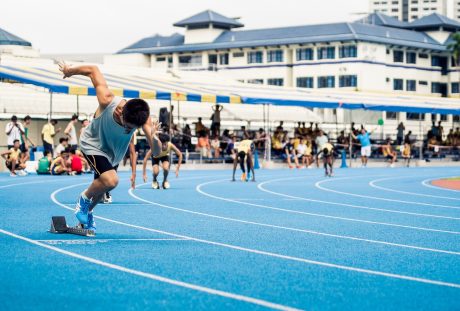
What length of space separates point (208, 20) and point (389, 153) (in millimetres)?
63954

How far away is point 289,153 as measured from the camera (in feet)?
134

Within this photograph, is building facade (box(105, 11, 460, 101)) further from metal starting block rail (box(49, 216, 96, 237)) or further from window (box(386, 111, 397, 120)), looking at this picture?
metal starting block rail (box(49, 216, 96, 237))

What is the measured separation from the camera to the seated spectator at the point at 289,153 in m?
39.5

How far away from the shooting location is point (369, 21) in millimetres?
112875

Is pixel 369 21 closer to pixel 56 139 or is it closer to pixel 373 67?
pixel 373 67

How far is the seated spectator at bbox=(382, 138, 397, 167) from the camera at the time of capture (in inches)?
1750

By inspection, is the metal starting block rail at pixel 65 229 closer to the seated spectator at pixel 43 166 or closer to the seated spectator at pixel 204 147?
the seated spectator at pixel 43 166

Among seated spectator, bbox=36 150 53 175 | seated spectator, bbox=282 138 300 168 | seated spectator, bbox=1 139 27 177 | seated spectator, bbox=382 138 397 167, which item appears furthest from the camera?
seated spectator, bbox=382 138 397 167

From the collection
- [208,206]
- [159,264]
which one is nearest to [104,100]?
[159,264]

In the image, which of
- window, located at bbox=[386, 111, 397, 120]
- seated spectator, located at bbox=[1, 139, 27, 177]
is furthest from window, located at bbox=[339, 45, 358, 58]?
seated spectator, located at bbox=[1, 139, 27, 177]

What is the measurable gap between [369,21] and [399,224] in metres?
101

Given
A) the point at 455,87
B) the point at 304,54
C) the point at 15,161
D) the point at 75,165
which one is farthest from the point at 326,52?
the point at 15,161

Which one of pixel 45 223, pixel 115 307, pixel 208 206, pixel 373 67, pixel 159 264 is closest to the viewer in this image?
pixel 115 307

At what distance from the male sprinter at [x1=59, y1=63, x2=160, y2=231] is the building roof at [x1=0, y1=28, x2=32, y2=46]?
75760 mm
